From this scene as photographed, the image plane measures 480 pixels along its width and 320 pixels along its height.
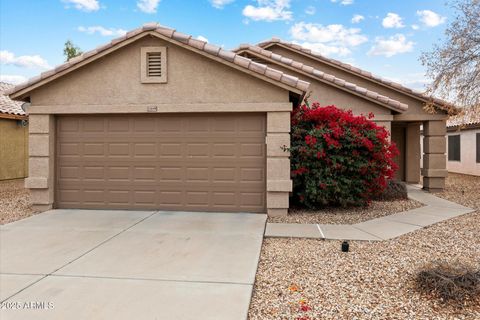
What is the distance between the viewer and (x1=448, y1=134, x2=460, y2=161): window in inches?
731

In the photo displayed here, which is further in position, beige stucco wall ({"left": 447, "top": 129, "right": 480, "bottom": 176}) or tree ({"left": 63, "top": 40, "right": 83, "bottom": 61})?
tree ({"left": 63, "top": 40, "right": 83, "bottom": 61})

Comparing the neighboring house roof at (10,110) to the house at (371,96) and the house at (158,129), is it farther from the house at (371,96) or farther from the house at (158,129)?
the house at (371,96)

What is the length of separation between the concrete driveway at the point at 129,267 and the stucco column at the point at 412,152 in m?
9.73

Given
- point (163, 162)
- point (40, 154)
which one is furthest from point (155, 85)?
point (40, 154)

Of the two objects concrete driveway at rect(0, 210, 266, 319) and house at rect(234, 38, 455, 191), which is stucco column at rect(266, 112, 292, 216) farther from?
house at rect(234, 38, 455, 191)

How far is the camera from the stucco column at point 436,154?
11.6 metres

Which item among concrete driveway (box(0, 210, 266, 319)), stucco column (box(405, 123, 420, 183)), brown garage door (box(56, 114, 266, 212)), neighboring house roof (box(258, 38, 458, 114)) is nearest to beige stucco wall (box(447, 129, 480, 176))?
stucco column (box(405, 123, 420, 183))

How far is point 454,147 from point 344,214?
49.6ft

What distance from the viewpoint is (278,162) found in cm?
752

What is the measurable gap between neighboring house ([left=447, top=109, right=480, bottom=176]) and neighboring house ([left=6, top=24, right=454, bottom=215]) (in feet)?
40.1

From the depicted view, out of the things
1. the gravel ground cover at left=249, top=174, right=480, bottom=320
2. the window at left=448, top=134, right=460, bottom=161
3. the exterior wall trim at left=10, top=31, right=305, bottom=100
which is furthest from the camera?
the window at left=448, top=134, right=460, bottom=161

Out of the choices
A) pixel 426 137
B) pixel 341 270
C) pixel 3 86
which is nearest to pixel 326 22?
pixel 426 137

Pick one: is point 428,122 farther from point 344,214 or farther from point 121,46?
point 121,46

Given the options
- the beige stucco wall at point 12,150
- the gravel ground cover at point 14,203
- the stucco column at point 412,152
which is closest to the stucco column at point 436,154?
the stucco column at point 412,152
